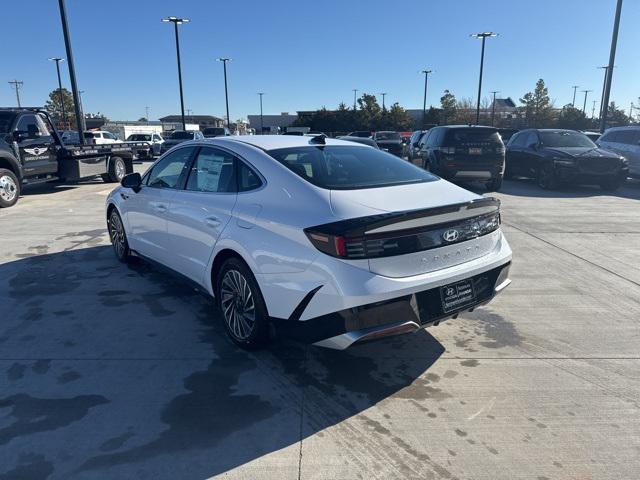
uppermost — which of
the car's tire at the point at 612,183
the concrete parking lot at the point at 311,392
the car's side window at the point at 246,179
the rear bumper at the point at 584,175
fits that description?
the car's side window at the point at 246,179

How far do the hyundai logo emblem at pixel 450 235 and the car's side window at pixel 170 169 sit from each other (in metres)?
2.61

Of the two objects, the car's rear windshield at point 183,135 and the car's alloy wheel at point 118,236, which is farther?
the car's rear windshield at point 183,135

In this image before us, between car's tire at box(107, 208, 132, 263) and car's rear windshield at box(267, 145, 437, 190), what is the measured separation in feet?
9.62

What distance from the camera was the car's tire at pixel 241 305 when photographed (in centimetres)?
351

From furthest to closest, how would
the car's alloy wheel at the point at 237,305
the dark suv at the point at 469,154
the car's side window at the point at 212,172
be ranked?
the dark suv at the point at 469,154 → the car's side window at the point at 212,172 → the car's alloy wheel at the point at 237,305

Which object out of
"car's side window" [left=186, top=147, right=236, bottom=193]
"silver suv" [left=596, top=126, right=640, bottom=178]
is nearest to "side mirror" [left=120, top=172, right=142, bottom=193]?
"car's side window" [left=186, top=147, right=236, bottom=193]

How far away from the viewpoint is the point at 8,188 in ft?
35.0

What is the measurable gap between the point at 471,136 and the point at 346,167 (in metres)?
9.06

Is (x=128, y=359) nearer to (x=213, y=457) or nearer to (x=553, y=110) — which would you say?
(x=213, y=457)

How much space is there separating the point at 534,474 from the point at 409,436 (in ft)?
2.18

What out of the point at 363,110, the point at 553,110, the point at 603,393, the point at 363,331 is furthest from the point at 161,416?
the point at 553,110

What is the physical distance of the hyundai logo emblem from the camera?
3242 mm

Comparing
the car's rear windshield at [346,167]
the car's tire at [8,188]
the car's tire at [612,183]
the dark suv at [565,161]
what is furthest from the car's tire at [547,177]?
the car's tire at [8,188]

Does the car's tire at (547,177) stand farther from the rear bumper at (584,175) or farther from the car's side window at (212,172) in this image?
the car's side window at (212,172)
